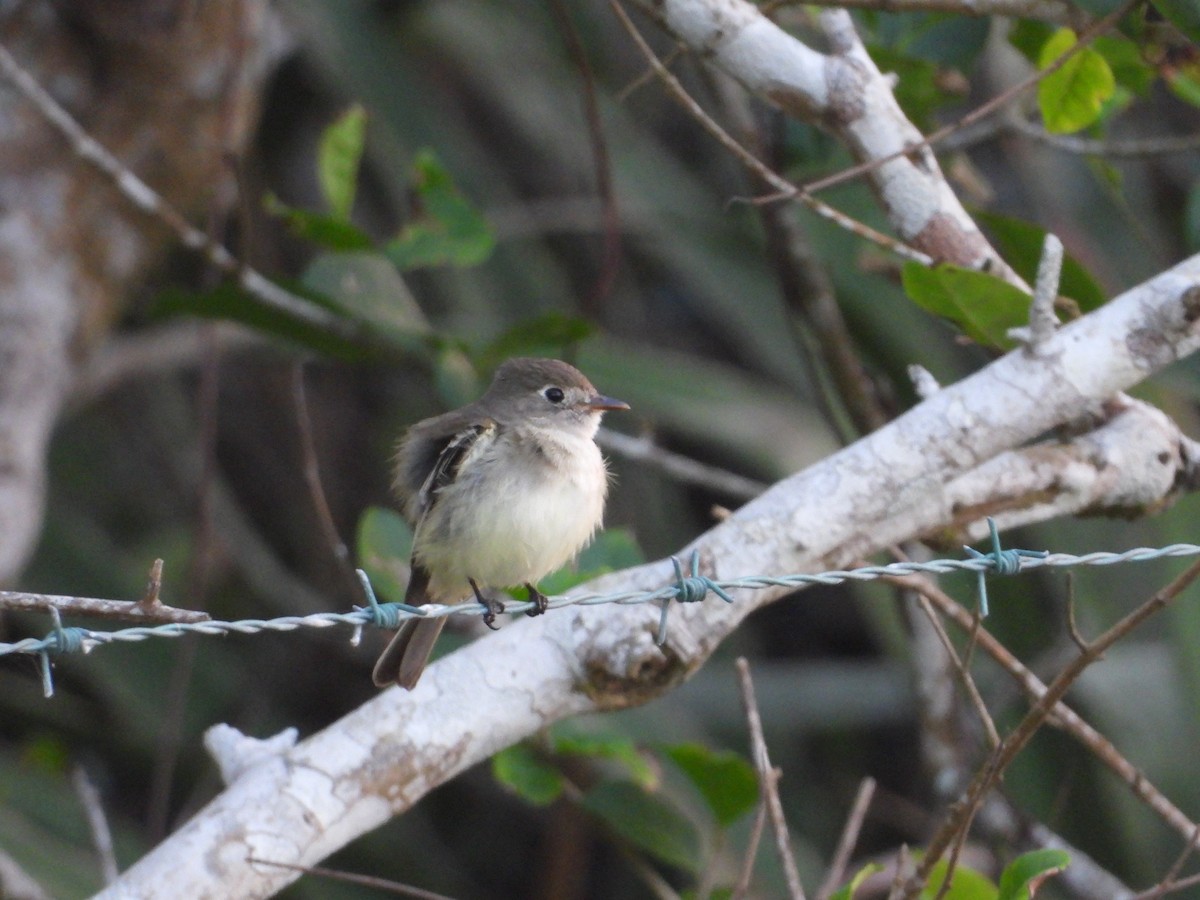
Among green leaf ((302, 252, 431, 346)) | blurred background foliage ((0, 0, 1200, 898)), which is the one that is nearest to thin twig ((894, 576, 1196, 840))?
blurred background foliage ((0, 0, 1200, 898))

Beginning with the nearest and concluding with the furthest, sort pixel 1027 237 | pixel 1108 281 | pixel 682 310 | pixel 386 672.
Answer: pixel 386 672
pixel 1027 237
pixel 1108 281
pixel 682 310

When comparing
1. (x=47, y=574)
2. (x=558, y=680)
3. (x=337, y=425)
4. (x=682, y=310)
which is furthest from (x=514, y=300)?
(x=558, y=680)

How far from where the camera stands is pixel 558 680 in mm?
2695

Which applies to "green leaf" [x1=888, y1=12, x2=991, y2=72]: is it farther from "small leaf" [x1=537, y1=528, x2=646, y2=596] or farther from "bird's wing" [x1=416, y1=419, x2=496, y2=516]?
"bird's wing" [x1=416, y1=419, x2=496, y2=516]

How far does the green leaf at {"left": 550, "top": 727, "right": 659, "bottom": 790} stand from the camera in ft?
10.9

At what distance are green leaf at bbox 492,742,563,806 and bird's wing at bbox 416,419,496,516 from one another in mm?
621

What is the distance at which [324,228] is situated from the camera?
415 cm

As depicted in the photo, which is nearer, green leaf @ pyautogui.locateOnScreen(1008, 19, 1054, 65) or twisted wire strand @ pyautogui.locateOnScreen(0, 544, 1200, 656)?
twisted wire strand @ pyautogui.locateOnScreen(0, 544, 1200, 656)

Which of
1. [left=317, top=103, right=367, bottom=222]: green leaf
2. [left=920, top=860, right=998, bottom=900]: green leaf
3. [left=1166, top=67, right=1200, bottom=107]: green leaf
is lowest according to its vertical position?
[left=920, top=860, right=998, bottom=900]: green leaf

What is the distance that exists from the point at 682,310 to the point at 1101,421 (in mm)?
4593

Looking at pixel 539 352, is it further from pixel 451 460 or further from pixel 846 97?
pixel 846 97

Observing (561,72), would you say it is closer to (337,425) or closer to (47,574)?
(337,425)

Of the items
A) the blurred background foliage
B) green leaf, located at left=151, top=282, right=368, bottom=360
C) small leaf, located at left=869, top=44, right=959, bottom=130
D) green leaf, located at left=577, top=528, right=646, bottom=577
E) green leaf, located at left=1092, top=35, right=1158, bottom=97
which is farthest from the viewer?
the blurred background foliage

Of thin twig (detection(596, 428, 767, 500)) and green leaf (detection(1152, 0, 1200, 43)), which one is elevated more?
green leaf (detection(1152, 0, 1200, 43))
